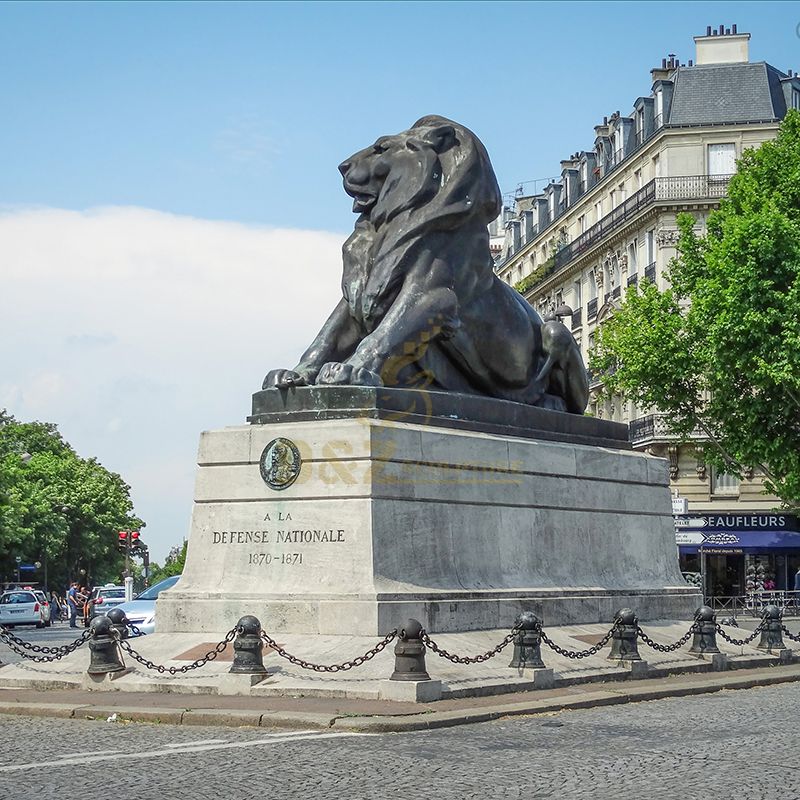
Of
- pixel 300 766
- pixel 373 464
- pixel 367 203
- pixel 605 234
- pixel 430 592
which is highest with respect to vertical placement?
pixel 605 234

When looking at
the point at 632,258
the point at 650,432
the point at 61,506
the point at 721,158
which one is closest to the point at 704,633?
the point at 650,432

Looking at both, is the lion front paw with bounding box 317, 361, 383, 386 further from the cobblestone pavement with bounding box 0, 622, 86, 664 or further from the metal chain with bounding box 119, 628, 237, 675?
the cobblestone pavement with bounding box 0, 622, 86, 664

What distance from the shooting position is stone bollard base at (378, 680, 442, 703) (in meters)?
12.2

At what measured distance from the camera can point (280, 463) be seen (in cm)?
1487

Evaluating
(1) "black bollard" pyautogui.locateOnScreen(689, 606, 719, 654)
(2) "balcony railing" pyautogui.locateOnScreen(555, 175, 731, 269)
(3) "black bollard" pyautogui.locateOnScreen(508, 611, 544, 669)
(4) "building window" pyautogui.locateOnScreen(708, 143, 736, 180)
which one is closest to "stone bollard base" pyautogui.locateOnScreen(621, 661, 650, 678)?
(3) "black bollard" pyautogui.locateOnScreen(508, 611, 544, 669)

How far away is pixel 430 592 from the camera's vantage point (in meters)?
14.5

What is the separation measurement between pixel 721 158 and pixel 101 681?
4382cm

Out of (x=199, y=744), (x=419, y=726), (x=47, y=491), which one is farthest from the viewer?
(x=47, y=491)

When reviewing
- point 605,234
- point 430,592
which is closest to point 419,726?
point 430,592

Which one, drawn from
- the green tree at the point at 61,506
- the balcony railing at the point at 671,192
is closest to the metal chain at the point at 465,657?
the balcony railing at the point at 671,192

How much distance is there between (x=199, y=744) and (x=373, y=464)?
4389 millimetres

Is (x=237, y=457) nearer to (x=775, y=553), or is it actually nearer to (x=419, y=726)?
(x=419, y=726)

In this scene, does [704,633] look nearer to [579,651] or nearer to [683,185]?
[579,651]

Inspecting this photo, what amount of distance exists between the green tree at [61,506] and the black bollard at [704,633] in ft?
174
